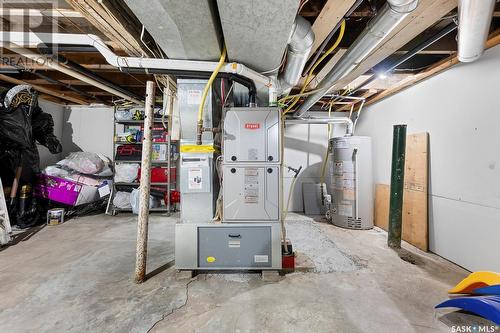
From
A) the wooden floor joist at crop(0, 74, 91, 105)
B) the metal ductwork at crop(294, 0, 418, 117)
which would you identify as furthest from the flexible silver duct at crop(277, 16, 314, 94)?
the wooden floor joist at crop(0, 74, 91, 105)

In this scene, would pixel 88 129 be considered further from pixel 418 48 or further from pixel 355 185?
pixel 418 48

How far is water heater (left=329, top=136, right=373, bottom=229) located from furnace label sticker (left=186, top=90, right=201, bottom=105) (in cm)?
256

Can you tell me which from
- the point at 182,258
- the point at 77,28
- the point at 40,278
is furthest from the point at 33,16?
the point at 182,258

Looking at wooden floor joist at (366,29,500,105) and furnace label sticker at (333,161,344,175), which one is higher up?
wooden floor joist at (366,29,500,105)

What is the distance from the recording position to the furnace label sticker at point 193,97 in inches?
77.6

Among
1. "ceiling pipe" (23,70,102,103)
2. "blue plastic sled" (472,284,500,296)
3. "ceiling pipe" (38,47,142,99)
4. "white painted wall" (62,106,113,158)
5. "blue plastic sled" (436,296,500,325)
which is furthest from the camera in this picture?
"white painted wall" (62,106,113,158)

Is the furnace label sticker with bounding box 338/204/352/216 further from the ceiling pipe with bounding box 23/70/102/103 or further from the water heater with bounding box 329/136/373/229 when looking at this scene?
the ceiling pipe with bounding box 23/70/102/103

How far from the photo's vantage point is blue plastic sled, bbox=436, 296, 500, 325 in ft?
3.64

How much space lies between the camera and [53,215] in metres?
3.26

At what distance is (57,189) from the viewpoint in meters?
3.49

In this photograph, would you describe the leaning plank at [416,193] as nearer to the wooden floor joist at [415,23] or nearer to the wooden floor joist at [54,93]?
the wooden floor joist at [415,23]

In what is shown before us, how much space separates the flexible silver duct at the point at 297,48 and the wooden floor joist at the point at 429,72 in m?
1.69

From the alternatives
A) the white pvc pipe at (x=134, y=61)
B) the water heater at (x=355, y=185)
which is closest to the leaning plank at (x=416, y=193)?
the water heater at (x=355, y=185)

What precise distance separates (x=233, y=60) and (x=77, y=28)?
4.80ft
